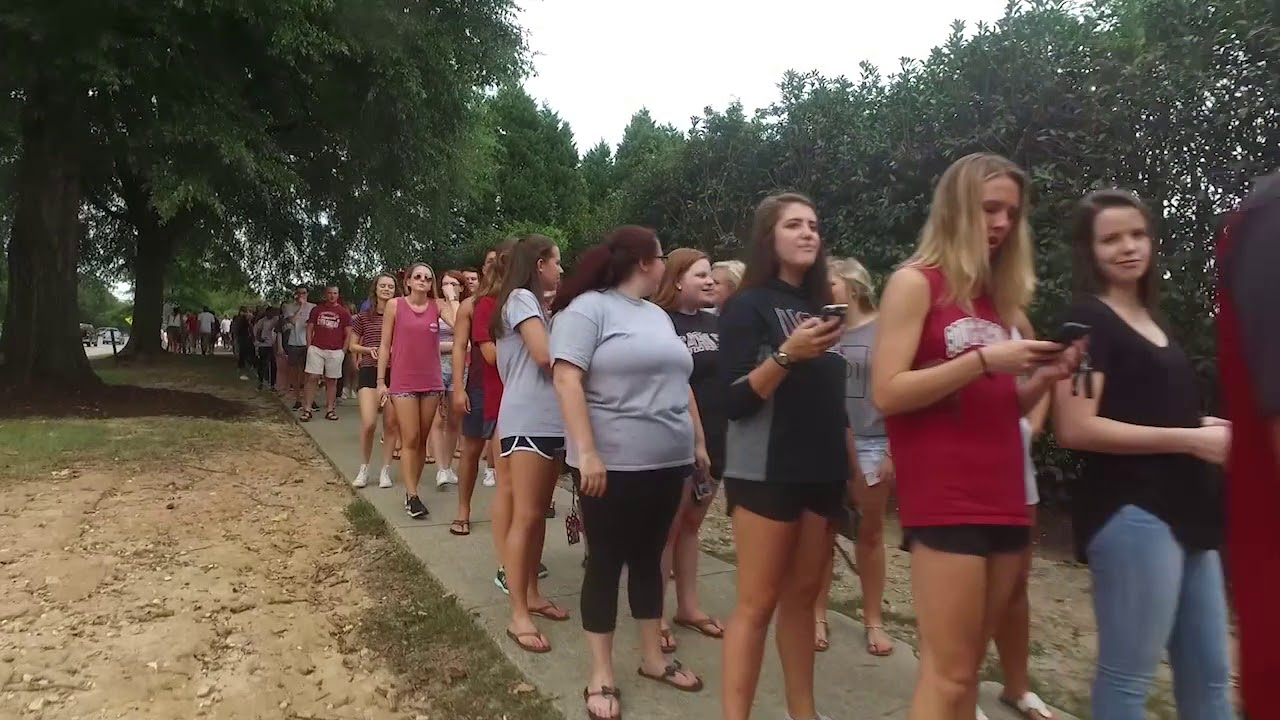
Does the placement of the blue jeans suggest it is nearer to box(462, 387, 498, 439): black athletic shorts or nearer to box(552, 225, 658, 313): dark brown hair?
box(552, 225, 658, 313): dark brown hair

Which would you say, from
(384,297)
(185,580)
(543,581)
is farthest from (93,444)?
(543,581)

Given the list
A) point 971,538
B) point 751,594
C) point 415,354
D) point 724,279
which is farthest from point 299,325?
point 971,538

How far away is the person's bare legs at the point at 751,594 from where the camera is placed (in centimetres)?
263

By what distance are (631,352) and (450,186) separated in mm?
13302

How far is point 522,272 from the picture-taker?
392 cm

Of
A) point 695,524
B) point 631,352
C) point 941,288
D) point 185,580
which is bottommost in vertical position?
point 185,580

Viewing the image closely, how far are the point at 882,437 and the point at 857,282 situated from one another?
2.25ft

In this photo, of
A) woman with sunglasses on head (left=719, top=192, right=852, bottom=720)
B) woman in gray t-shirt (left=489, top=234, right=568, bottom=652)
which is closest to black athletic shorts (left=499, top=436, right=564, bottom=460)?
woman in gray t-shirt (left=489, top=234, right=568, bottom=652)

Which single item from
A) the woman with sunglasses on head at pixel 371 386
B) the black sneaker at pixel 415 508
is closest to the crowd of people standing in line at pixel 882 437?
the black sneaker at pixel 415 508

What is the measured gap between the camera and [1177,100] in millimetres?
6086

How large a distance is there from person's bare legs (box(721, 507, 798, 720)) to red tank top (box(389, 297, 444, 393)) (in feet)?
12.4

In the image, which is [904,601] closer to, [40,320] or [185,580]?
[185,580]

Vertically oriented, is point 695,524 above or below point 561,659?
above

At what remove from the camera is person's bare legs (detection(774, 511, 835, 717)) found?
278 cm
